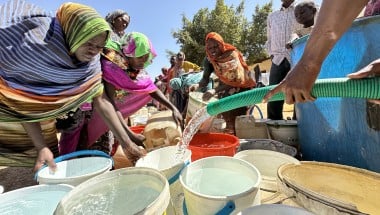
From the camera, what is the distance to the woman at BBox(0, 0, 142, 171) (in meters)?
1.53

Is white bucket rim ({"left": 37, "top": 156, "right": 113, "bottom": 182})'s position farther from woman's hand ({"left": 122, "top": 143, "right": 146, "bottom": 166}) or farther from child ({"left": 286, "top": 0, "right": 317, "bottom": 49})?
child ({"left": 286, "top": 0, "right": 317, "bottom": 49})

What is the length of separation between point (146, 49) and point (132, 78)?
0.34m

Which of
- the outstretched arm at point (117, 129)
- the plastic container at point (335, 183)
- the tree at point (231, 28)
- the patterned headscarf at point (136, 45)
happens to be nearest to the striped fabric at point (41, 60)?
the outstretched arm at point (117, 129)

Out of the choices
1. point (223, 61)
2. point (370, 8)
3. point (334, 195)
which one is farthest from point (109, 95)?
point (370, 8)

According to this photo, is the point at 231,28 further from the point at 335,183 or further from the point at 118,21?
the point at 335,183

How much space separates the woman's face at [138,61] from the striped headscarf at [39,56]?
0.59 meters

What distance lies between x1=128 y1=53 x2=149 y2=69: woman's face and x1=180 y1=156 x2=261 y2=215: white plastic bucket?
1210 millimetres

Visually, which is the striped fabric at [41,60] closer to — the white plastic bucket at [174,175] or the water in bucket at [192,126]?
the white plastic bucket at [174,175]

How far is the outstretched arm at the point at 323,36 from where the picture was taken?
31.5 inches

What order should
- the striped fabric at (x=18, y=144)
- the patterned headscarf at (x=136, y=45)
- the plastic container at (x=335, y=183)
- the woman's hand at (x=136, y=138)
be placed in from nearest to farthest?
the plastic container at (x=335, y=183) → the striped fabric at (x=18, y=144) → the woman's hand at (x=136, y=138) → the patterned headscarf at (x=136, y=45)

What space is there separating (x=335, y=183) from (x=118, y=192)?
112cm

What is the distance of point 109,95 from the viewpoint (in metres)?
2.26

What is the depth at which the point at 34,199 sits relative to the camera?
1.13m

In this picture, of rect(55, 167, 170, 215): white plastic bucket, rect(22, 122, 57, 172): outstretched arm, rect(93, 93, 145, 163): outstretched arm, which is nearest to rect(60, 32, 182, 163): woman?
rect(93, 93, 145, 163): outstretched arm
